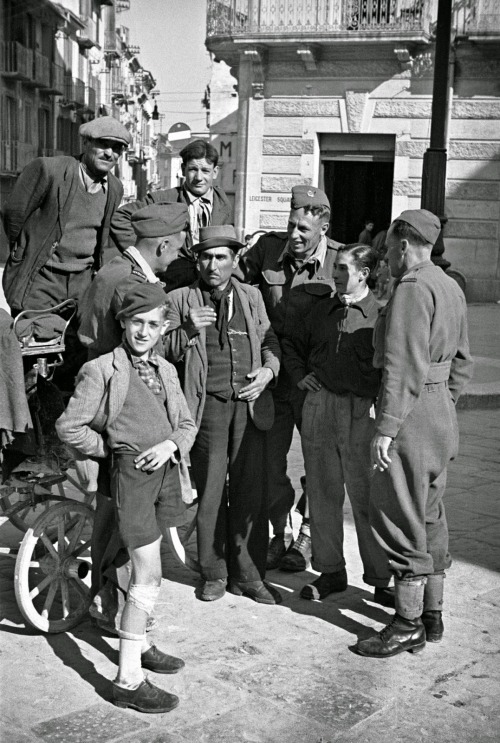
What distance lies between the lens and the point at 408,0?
68.6 feet

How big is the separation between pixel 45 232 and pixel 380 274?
2.23 m

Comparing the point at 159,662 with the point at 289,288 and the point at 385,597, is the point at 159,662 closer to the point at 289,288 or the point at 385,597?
the point at 385,597

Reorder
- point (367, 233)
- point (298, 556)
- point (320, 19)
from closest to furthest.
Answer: point (298, 556), point (367, 233), point (320, 19)

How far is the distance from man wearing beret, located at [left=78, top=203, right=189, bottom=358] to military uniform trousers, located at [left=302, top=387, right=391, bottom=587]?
3.67 feet

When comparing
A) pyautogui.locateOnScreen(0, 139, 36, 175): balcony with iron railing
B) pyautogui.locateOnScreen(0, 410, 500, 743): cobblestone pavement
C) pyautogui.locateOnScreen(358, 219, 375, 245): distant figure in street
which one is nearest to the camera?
pyautogui.locateOnScreen(0, 410, 500, 743): cobblestone pavement

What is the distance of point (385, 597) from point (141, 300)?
2062 millimetres

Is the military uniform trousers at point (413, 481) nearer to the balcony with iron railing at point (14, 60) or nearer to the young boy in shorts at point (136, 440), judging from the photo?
the young boy in shorts at point (136, 440)

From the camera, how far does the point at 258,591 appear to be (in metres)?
5.36

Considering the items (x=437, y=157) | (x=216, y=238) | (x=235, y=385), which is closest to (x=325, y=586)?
(x=235, y=385)

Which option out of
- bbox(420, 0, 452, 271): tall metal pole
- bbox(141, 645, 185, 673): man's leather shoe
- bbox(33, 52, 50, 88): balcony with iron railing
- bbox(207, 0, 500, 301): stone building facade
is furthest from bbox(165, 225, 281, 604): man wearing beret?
bbox(33, 52, 50, 88): balcony with iron railing

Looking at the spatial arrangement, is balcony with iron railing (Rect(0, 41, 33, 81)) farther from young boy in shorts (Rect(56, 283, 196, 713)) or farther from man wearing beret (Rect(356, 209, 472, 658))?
young boy in shorts (Rect(56, 283, 196, 713))

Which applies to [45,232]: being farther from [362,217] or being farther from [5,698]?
[362,217]

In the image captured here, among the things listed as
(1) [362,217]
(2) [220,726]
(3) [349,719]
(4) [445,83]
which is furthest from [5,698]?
(1) [362,217]

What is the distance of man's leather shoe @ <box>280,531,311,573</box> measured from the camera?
5879 mm
